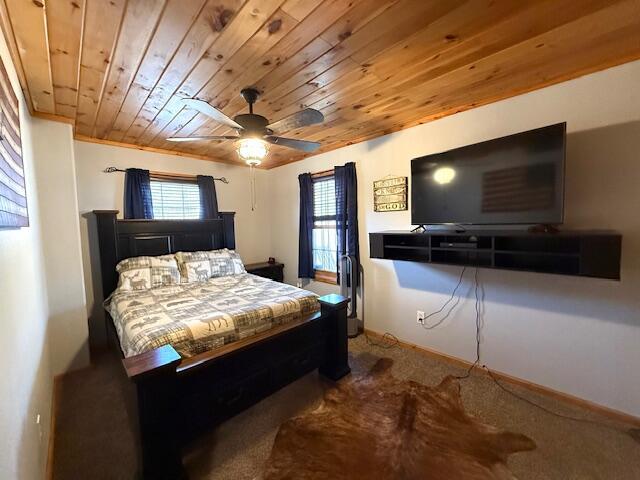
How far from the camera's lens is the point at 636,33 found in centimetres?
148

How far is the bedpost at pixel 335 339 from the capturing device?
7.71ft

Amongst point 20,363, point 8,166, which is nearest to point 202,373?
point 20,363

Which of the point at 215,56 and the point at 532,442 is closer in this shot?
the point at 215,56

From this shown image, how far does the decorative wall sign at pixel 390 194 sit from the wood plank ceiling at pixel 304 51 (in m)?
0.74

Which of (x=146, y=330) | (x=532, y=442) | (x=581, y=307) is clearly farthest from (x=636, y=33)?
(x=146, y=330)

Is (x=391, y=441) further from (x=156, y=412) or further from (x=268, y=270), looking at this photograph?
(x=268, y=270)

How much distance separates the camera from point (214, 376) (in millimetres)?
1733

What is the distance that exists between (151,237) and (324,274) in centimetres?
226

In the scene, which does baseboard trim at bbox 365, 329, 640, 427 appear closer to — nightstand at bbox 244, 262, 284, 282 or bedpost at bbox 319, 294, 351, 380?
bedpost at bbox 319, 294, 351, 380

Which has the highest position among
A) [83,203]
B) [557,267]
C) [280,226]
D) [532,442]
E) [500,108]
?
[500,108]

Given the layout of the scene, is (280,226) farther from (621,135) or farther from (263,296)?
(621,135)

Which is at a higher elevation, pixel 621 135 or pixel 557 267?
pixel 621 135

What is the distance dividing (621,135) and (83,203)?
Result: 4.74 m

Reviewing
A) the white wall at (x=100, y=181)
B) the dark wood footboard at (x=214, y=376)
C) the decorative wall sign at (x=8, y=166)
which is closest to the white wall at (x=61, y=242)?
the white wall at (x=100, y=181)
